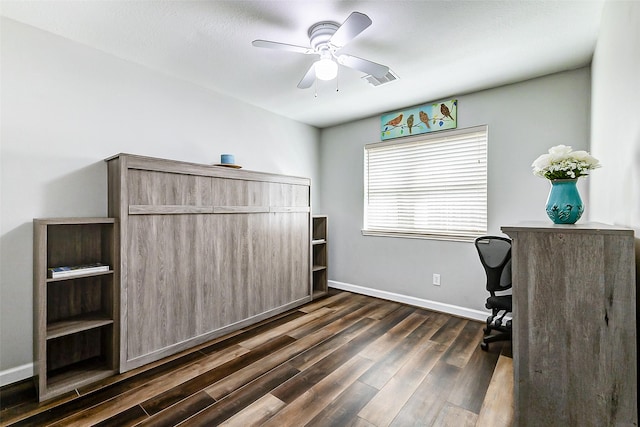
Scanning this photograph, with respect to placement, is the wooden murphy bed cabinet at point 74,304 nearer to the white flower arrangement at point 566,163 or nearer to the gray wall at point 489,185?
the white flower arrangement at point 566,163

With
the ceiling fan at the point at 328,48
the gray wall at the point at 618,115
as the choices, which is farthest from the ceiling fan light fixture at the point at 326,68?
the gray wall at the point at 618,115

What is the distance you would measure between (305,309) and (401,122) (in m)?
2.69

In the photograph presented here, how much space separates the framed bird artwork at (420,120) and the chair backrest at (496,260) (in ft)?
4.72

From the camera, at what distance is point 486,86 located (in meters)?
3.10

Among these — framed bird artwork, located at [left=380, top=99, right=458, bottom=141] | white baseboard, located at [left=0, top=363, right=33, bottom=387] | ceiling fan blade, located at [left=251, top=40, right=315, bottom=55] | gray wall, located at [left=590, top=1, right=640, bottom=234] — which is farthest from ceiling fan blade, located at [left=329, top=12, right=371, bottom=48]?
white baseboard, located at [left=0, top=363, right=33, bottom=387]

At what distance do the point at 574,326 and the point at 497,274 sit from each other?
5.49ft

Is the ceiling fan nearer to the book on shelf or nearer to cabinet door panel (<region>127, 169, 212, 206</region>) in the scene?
cabinet door panel (<region>127, 169, 212, 206</region>)

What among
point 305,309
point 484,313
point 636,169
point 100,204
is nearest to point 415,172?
point 484,313

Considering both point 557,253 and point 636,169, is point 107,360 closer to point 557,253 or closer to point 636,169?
point 557,253

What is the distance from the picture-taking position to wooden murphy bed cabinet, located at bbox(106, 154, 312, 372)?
2.28 meters

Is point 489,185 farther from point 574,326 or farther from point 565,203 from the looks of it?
point 574,326

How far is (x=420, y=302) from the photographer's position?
365cm

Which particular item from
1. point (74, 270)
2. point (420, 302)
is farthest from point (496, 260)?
point (74, 270)

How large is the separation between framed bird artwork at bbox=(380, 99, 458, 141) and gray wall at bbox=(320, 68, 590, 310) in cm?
9
